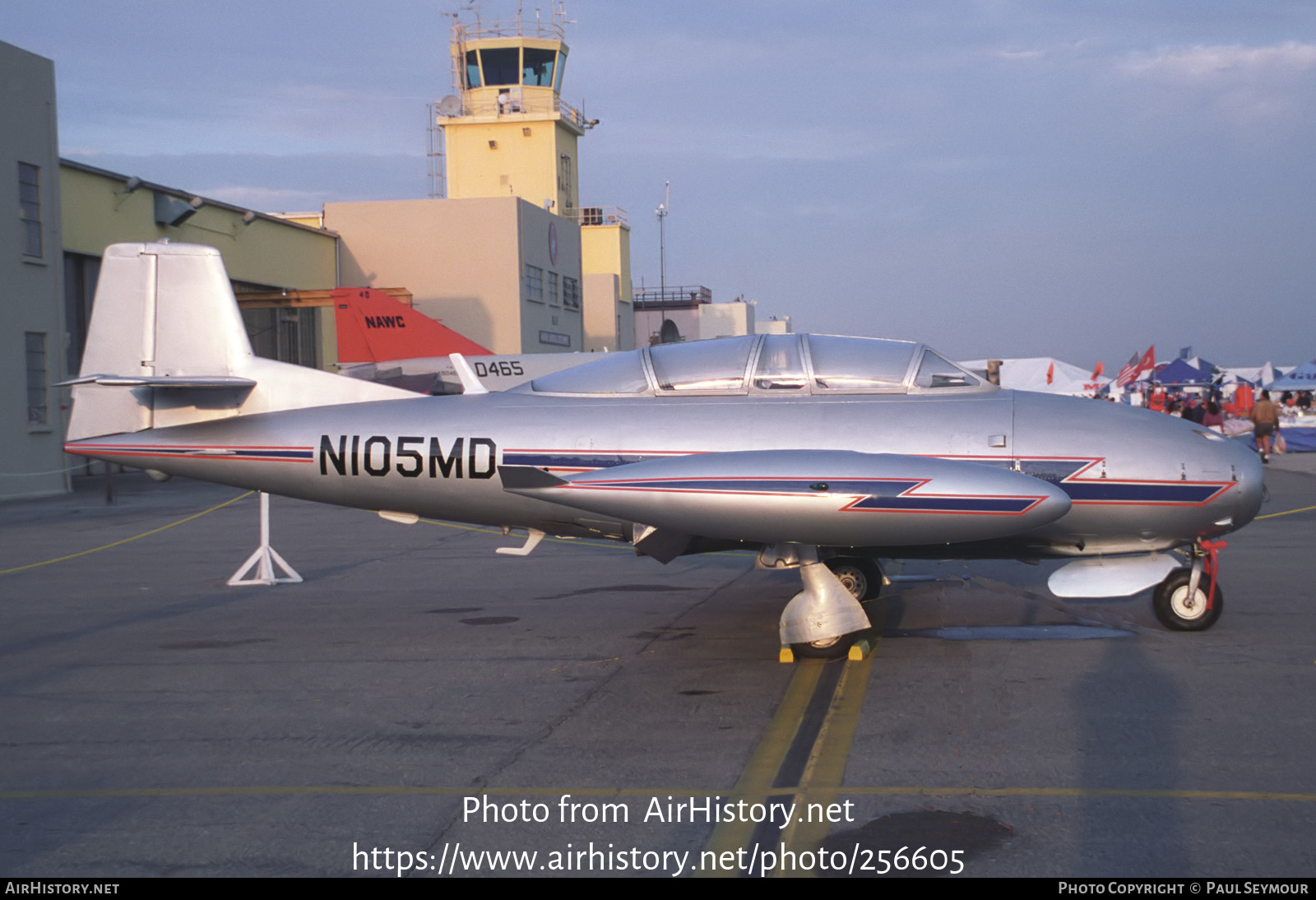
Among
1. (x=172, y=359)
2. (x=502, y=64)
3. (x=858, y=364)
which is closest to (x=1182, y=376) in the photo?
(x=502, y=64)

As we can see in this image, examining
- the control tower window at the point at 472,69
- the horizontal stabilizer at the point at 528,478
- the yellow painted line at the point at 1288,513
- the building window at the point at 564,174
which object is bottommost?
the yellow painted line at the point at 1288,513

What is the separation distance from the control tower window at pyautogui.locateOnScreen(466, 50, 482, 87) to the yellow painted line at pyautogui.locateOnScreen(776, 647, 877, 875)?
164ft

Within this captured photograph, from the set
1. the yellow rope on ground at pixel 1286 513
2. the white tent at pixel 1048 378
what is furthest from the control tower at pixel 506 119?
the yellow rope on ground at pixel 1286 513

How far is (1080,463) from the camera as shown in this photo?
7422 millimetres

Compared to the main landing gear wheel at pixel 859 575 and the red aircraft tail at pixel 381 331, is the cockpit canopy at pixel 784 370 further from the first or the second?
the red aircraft tail at pixel 381 331

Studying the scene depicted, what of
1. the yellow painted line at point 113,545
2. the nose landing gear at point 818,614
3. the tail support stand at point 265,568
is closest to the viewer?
the nose landing gear at point 818,614

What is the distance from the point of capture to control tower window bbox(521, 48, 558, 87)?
52.3m

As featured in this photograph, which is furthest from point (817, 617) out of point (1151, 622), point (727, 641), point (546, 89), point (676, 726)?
point (546, 89)

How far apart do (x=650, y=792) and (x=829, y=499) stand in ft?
7.92

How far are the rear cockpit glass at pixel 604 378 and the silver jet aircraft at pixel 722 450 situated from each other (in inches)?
0.9

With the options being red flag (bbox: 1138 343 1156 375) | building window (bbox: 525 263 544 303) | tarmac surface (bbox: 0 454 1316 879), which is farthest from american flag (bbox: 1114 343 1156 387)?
tarmac surface (bbox: 0 454 1316 879)

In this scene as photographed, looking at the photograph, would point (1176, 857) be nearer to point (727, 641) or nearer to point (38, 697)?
point (727, 641)

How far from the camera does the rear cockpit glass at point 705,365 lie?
7895 mm

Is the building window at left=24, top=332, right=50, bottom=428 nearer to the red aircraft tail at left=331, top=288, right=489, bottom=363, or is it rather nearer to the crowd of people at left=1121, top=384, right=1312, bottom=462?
the red aircraft tail at left=331, top=288, right=489, bottom=363
